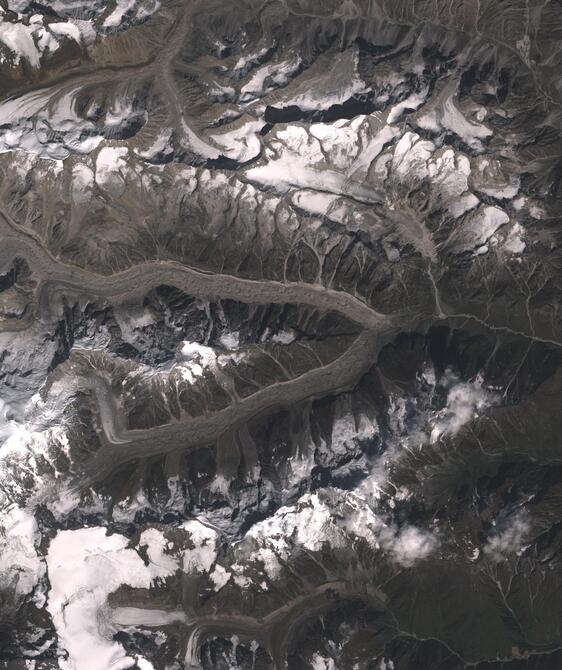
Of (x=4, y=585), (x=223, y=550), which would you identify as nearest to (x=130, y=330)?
(x=223, y=550)

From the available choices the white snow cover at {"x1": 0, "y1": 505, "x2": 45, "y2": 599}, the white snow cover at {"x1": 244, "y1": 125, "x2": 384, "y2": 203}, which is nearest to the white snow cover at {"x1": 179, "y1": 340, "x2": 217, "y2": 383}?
the white snow cover at {"x1": 244, "y1": 125, "x2": 384, "y2": 203}

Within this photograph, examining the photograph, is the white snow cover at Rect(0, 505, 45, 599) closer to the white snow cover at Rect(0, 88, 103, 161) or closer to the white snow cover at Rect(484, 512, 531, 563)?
the white snow cover at Rect(0, 88, 103, 161)

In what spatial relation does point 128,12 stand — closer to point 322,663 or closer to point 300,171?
point 300,171

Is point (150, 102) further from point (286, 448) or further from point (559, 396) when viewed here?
point (559, 396)

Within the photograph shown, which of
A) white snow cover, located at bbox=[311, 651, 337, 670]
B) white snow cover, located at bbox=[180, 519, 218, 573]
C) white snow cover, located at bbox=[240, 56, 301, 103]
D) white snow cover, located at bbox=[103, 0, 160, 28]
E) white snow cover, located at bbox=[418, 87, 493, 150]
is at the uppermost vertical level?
white snow cover, located at bbox=[103, 0, 160, 28]

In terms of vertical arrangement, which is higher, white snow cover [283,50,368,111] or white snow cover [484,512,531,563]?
white snow cover [283,50,368,111]
